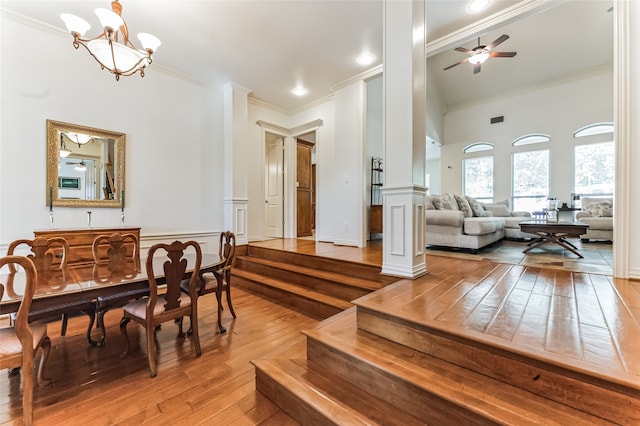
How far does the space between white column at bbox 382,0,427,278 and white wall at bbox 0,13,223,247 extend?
3.32 m

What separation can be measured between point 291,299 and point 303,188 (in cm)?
341

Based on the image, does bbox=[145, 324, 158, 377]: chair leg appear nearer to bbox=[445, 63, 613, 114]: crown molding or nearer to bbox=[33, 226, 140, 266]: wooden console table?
bbox=[33, 226, 140, 266]: wooden console table

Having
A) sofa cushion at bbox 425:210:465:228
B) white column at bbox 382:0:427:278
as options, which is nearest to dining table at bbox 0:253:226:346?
white column at bbox 382:0:427:278

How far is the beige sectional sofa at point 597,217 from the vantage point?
15.0 feet

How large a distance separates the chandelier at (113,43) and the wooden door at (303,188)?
371cm

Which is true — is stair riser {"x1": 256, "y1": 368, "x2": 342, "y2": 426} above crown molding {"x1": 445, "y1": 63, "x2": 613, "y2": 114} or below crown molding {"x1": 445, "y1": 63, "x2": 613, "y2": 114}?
below

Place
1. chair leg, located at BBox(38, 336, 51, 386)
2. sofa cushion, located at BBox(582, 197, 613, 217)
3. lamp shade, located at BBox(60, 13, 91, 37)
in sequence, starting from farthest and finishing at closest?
sofa cushion, located at BBox(582, 197, 613, 217) → lamp shade, located at BBox(60, 13, 91, 37) → chair leg, located at BBox(38, 336, 51, 386)

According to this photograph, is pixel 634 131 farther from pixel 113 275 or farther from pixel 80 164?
pixel 80 164

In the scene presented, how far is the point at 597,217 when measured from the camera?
4922mm

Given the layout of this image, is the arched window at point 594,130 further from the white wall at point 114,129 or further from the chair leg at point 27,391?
the chair leg at point 27,391

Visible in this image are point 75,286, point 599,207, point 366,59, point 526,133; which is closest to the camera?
point 75,286

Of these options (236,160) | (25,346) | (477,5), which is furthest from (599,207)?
(25,346)

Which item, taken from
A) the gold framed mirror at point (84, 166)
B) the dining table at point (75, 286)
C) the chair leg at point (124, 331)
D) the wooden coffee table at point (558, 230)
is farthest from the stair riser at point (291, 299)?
the wooden coffee table at point (558, 230)

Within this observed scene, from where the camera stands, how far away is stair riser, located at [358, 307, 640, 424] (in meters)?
0.92
